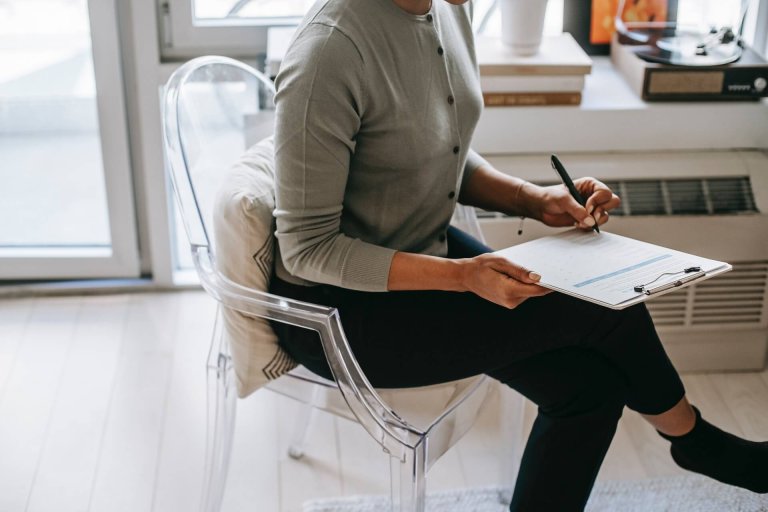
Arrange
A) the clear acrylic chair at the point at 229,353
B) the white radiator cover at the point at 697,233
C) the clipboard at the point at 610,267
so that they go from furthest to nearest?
the white radiator cover at the point at 697,233 < the clear acrylic chair at the point at 229,353 < the clipboard at the point at 610,267

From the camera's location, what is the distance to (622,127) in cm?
201

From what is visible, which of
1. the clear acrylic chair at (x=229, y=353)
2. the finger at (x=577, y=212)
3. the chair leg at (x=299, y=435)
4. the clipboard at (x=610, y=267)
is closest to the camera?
the clipboard at (x=610, y=267)

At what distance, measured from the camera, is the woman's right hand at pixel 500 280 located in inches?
50.8

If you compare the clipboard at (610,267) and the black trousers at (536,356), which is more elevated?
the clipboard at (610,267)

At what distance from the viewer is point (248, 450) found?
6.26 ft

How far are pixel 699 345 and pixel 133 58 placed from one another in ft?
4.59

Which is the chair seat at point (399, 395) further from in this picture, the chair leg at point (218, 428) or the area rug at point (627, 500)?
the area rug at point (627, 500)

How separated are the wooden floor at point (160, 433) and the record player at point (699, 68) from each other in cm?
61

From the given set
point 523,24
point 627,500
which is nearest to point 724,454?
point 627,500

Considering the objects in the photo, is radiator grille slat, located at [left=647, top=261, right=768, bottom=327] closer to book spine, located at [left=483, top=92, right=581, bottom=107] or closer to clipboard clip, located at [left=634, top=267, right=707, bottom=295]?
book spine, located at [left=483, top=92, right=581, bottom=107]

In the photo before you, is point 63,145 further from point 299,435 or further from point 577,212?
point 577,212

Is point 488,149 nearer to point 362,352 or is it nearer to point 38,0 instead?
point 362,352

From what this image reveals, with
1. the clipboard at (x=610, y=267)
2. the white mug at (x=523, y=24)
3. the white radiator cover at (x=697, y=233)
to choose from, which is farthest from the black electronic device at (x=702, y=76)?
the clipboard at (x=610, y=267)

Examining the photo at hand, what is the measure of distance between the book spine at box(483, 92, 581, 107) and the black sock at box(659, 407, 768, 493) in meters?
0.74
